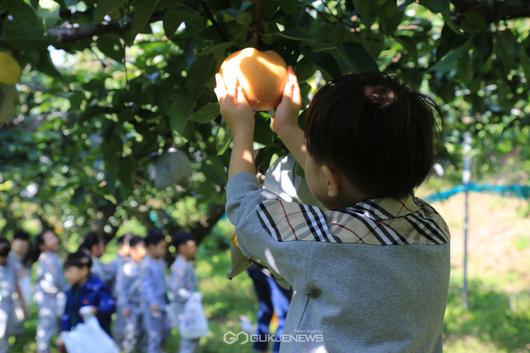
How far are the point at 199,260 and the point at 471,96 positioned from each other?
26.7ft

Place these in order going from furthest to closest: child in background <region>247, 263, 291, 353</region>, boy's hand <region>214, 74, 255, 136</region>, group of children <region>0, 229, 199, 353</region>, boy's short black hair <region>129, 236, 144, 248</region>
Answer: boy's short black hair <region>129, 236, 144, 248</region>, group of children <region>0, 229, 199, 353</region>, child in background <region>247, 263, 291, 353</region>, boy's hand <region>214, 74, 255, 136</region>

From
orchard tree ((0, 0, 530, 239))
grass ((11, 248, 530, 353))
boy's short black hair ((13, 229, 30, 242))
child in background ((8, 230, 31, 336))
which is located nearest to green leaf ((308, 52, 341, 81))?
orchard tree ((0, 0, 530, 239))

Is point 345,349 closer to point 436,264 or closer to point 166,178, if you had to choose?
point 436,264

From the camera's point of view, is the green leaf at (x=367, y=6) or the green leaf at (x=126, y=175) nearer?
the green leaf at (x=367, y=6)

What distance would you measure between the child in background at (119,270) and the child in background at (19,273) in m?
0.67

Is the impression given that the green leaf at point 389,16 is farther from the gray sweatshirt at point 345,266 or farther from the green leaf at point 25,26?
the green leaf at point 25,26

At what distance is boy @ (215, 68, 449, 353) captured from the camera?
91 centimetres

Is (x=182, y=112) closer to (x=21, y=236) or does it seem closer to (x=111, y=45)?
(x=111, y=45)

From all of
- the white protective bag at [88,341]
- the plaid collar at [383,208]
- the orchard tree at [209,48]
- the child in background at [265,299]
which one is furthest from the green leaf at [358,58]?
the child in background at [265,299]

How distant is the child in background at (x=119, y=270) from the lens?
5.05 m

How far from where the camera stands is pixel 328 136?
3.04ft

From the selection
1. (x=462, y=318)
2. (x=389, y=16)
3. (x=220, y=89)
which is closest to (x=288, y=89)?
(x=220, y=89)

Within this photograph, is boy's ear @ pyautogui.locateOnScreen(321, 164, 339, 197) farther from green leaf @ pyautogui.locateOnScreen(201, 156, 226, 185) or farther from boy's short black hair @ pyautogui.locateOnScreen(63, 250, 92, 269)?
boy's short black hair @ pyautogui.locateOnScreen(63, 250, 92, 269)

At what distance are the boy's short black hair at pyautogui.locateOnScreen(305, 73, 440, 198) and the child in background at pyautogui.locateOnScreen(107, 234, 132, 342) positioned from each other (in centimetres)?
429
